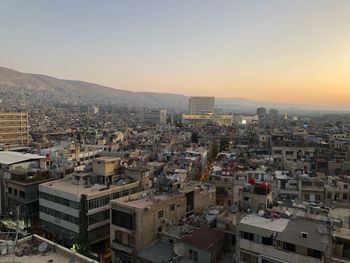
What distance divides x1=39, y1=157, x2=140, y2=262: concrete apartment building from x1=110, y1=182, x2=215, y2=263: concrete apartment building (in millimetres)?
3334

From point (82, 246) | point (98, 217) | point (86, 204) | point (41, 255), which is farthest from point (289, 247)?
point (98, 217)

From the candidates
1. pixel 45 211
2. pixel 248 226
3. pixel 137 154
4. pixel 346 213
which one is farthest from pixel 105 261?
pixel 137 154

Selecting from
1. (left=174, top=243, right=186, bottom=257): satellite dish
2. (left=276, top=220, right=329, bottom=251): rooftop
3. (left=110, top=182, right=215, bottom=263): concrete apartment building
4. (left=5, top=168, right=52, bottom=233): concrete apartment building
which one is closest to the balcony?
(left=110, top=182, right=215, bottom=263): concrete apartment building

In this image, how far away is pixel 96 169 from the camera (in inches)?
1189

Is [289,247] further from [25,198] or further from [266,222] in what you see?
[25,198]

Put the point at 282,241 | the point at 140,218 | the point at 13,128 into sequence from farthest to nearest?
the point at 13,128 → the point at 140,218 → the point at 282,241

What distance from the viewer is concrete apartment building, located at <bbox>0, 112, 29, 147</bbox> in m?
81.4

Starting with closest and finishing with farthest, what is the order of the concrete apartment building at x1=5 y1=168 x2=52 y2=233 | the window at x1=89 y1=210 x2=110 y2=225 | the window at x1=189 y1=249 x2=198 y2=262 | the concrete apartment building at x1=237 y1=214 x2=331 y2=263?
the concrete apartment building at x1=237 y1=214 x2=331 y2=263 < the window at x1=189 y1=249 x2=198 y2=262 < the window at x1=89 y1=210 x2=110 y2=225 < the concrete apartment building at x1=5 y1=168 x2=52 y2=233

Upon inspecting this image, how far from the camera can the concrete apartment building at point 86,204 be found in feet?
85.3

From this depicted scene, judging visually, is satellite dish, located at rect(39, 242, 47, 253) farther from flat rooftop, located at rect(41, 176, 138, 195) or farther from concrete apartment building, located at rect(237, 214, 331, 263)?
flat rooftop, located at rect(41, 176, 138, 195)

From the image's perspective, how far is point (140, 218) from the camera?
21.5 meters

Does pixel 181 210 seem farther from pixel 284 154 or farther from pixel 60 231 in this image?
pixel 284 154

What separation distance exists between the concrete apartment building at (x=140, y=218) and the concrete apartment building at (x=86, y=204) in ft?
10.9

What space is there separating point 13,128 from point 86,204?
2657 inches
